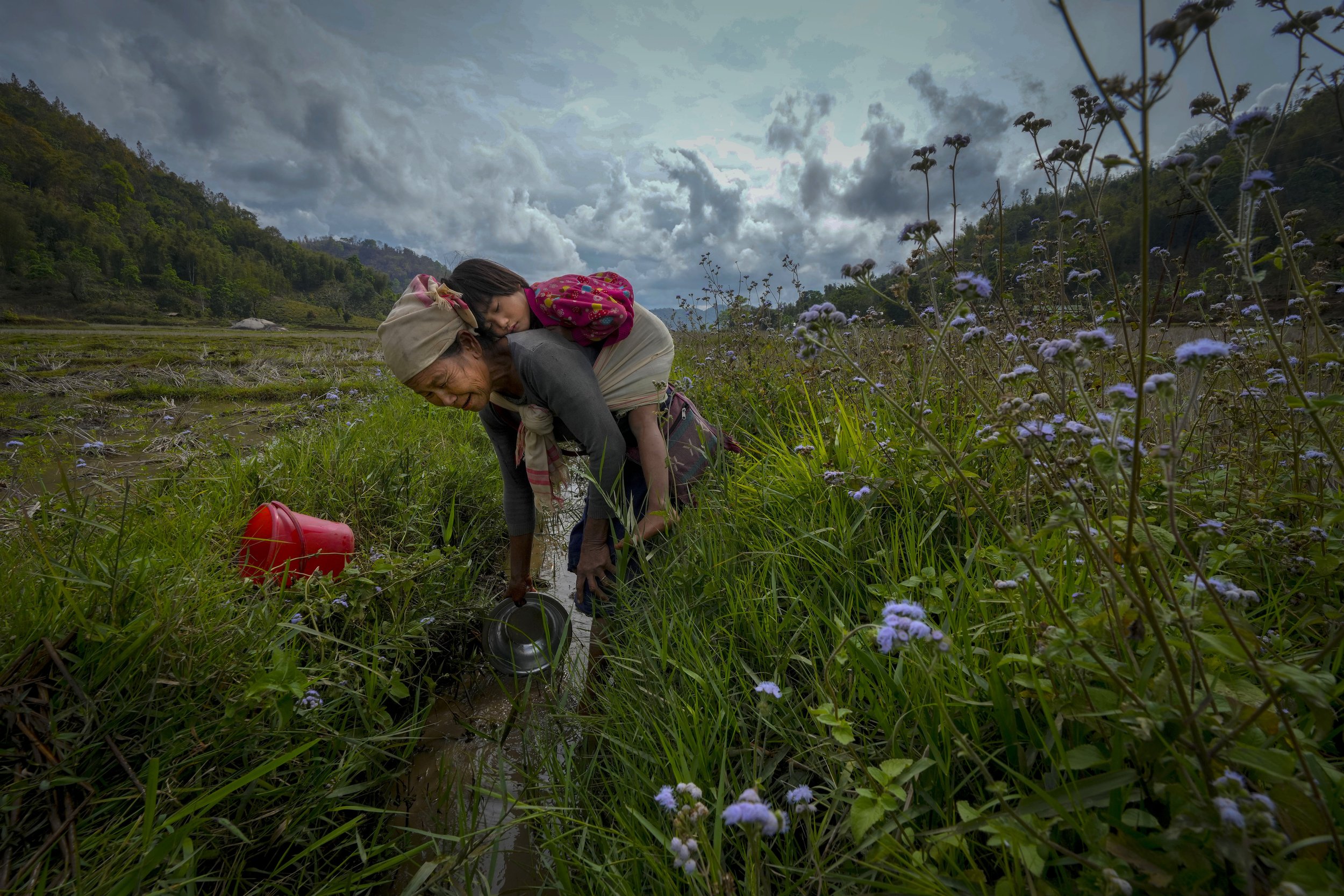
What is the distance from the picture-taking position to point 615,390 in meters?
2.56

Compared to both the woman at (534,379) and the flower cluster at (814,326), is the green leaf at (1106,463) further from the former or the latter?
the woman at (534,379)

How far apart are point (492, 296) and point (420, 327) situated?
16.3 inches

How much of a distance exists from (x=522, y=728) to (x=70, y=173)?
53.4 meters

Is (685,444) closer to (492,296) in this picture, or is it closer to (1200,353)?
(492,296)

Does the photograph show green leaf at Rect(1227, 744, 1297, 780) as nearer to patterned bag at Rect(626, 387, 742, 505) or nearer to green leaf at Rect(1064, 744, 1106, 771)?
green leaf at Rect(1064, 744, 1106, 771)

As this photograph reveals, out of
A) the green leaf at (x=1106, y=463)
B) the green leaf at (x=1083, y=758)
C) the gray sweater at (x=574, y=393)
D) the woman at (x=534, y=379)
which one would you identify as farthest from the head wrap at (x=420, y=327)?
the green leaf at (x=1083, y=758)

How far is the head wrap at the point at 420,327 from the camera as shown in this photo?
85.5 inches

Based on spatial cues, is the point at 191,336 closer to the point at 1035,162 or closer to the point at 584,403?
the point at 584,403

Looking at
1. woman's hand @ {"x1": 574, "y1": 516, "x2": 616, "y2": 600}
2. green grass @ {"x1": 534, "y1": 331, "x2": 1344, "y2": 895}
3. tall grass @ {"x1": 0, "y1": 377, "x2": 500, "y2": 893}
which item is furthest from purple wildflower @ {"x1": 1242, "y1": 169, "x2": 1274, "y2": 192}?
tall grass @ {"x1": 0, "y1": 377, "x2": 500, "y2": 893}

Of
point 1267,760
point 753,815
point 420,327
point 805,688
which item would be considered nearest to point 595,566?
point 805,688

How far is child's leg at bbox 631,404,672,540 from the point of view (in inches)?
96.7

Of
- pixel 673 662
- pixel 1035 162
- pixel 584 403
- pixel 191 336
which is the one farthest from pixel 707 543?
pixel 191 336

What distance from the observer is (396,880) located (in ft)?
6.15

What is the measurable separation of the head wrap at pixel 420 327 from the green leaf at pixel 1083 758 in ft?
7.54
